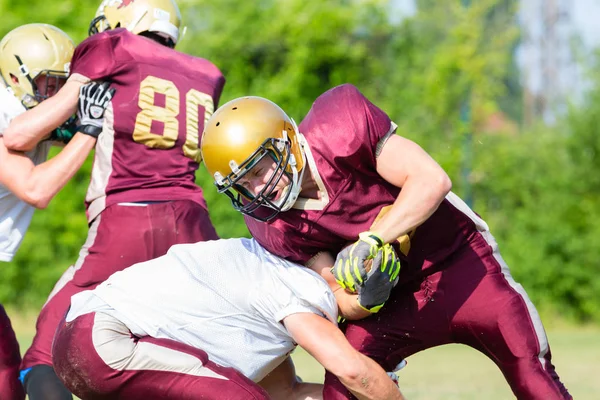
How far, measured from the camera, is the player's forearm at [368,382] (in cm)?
293

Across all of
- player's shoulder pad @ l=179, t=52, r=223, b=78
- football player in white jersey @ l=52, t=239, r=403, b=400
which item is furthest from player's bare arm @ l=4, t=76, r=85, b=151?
football player in white jersey @ l=52, t=239, r=403, b=400

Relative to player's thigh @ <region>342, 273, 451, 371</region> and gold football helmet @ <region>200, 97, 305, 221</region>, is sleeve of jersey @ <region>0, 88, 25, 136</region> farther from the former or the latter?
player's thigh @ <region>342, 273, 451, 371</region>

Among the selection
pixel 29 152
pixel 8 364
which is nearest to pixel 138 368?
pixel 8 364

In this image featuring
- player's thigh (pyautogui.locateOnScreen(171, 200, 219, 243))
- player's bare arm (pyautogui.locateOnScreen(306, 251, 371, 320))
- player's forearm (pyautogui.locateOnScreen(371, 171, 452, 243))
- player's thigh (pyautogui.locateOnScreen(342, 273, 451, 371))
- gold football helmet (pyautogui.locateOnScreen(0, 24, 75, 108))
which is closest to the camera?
player's forearm (pyautogui.locateOnScreen(371, 171, 452, 243))

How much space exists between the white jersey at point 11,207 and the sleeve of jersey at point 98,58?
355mm

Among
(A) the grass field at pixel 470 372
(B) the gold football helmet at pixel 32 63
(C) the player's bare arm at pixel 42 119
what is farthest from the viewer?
(A) the grass field at pixel 470 372

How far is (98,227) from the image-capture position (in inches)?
154

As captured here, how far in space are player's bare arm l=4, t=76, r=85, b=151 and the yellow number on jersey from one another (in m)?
0.28

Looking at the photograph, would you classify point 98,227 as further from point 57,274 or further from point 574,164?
point 574,164

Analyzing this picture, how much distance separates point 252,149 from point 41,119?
1.21m

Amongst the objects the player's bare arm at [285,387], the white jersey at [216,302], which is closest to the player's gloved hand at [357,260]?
the white jersey at [216,302]

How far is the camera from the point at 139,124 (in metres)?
3.86

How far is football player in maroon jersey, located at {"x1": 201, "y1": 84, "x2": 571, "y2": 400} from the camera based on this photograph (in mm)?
Answer: 3043

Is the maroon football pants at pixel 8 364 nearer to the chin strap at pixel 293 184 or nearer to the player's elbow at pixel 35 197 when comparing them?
the player's elbow at pixel 35 197
